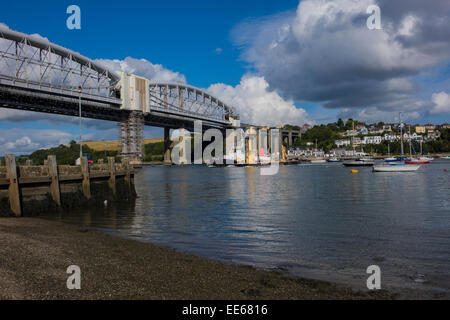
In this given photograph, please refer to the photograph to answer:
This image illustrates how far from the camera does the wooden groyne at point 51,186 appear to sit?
1583 cm

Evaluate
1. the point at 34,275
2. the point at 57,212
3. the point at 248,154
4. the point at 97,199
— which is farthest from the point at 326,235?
the point at 248,154

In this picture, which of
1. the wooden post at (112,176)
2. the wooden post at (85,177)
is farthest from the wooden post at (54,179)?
the wooden post at (112,176)

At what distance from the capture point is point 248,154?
123 m

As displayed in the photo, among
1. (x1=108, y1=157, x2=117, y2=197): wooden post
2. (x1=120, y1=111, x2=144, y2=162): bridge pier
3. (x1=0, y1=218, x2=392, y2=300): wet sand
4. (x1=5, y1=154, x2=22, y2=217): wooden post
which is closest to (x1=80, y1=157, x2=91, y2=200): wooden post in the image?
(x1=108, y1=157, x2=117, y2=197): wooden post

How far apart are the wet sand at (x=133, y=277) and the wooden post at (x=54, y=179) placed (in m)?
8.28

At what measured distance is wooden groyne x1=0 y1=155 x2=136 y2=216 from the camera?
15.8 meters

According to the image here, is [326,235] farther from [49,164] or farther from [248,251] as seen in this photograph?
[49,164]

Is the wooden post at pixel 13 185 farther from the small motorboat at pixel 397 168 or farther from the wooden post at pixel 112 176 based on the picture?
the small motorboat at pixel 397 168

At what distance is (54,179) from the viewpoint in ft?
59.8

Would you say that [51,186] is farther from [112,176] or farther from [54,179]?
[112,176]

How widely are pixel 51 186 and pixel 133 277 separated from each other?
13305 millimetres

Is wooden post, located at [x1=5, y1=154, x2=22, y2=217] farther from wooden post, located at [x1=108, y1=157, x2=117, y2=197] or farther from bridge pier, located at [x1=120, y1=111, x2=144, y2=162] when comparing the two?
bridge pier, located at [x1=120, y1=111, x2=144, y2=162]
